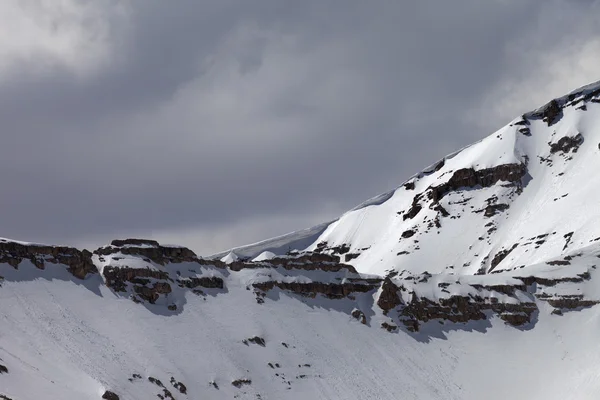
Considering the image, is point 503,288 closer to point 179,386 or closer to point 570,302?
point 570,302

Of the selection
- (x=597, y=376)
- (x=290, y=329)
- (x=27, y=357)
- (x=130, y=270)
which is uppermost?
(x=130, y=270)

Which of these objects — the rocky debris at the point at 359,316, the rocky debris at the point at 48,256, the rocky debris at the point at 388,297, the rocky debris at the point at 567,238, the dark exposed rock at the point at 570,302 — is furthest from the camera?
the rocky debris at the point at 567,238

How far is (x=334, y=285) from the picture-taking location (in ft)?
488

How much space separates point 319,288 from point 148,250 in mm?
31979

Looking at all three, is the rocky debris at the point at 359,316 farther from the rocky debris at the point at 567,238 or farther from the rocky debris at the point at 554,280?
the rocky debris at the point at 567,238

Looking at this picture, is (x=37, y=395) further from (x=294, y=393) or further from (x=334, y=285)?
(x=334, y=285)

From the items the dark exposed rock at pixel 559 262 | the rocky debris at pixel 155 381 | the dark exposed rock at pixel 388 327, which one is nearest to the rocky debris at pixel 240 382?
the rocky debris at pixel 155 381

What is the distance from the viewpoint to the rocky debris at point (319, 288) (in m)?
144

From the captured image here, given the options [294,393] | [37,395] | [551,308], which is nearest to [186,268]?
[294,393]

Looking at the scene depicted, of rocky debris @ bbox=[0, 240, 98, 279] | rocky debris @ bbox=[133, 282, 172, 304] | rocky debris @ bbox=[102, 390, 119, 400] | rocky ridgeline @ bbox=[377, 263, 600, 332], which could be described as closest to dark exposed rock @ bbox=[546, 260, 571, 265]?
rocky ridgeline @ bbox=[377, 263, 600, 332]

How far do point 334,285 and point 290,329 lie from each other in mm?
17921

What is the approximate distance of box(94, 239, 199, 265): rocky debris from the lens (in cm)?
13612

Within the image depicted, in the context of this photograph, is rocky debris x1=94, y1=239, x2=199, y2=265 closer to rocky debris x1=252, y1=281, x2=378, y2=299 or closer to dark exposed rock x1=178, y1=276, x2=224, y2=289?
dark exposed rock x1=178, y1=276, x2=224, y2=289

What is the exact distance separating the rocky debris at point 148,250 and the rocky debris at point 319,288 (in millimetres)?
14145
